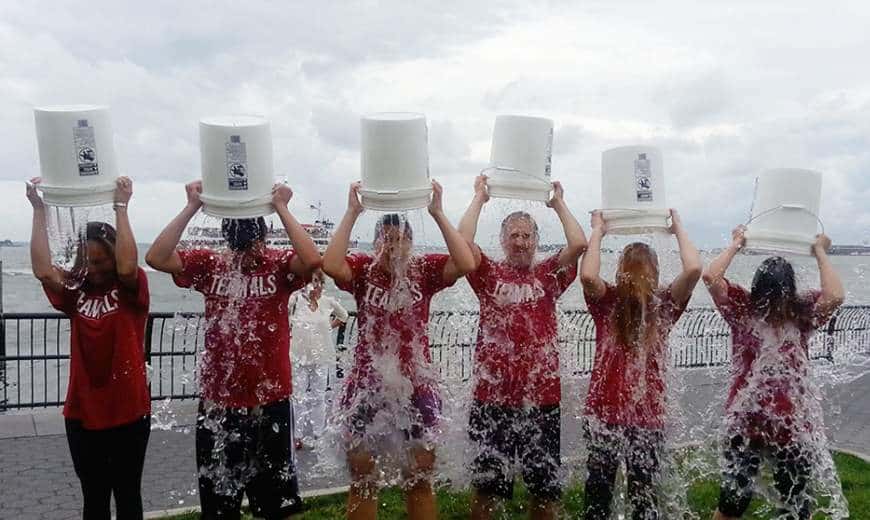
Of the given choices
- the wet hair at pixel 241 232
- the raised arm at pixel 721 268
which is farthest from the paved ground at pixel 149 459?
the wet hair at pixel 241 232

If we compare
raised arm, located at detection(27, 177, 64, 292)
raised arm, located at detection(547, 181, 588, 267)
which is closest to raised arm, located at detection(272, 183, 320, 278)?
raised arm, located at detection(27, 177, 64, 292)

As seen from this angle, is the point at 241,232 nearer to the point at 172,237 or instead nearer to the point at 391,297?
the point at 172,237

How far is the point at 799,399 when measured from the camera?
4.43 metres

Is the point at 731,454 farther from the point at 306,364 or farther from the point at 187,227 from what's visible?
the point at 306,364

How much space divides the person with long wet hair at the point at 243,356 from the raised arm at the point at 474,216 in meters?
0.88

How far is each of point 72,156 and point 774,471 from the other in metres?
4.10

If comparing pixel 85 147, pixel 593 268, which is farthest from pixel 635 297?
pixel 85 147

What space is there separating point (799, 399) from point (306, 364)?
419cm

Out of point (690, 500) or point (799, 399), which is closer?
point (799, 399)

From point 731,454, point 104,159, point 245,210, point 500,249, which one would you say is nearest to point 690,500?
point 731,454

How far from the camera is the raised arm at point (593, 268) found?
4352 millimetres

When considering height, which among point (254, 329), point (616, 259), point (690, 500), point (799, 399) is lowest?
point (690, 500)

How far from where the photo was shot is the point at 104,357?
407 cm

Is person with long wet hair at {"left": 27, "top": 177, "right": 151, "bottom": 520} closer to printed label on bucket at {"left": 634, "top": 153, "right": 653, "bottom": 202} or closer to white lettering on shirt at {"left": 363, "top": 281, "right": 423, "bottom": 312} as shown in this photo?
white lettering on shirt at {"left": 363, "top": 281, "right": 423, "bottom": 312}
